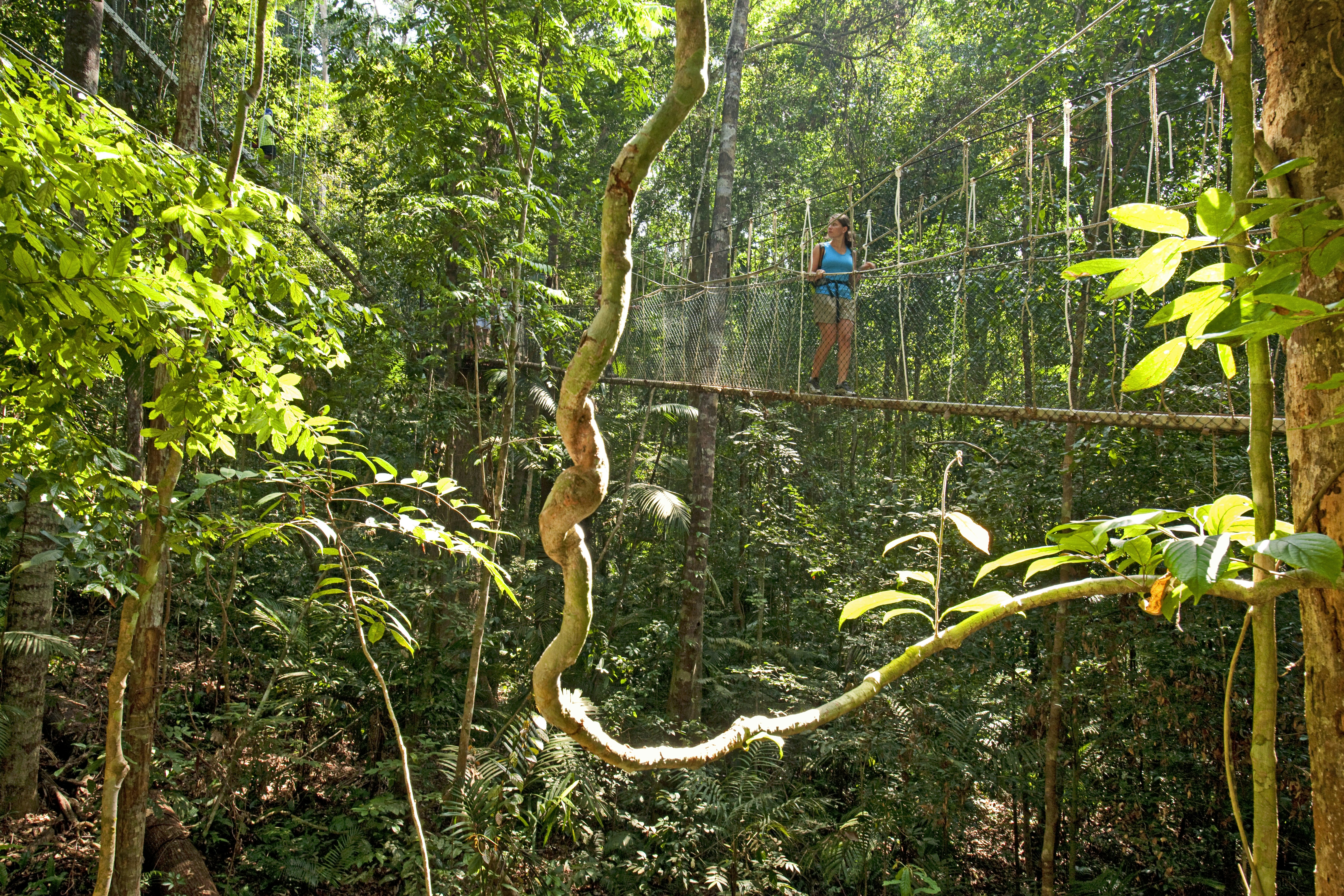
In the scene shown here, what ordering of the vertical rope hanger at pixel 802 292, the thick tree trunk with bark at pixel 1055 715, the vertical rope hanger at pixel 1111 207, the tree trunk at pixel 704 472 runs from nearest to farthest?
the vertical rope hanger at pixel 1111 207 < the thick tree trunk with bark at pixel 1055 715 < the vertical rope hanger at pixel 802 292 < the tree trunk at pixel 704 472

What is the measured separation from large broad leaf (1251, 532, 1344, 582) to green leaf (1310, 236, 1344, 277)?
18cm

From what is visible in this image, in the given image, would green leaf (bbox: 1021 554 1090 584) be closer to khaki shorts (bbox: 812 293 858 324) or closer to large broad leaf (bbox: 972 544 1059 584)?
large broad leaf (bbox: 972 544 1059 584)

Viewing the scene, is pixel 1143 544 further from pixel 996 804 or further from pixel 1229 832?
pixel 996 804

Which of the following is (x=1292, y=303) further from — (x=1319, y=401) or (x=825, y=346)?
(x=825, y=346)

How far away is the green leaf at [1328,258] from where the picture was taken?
48cm

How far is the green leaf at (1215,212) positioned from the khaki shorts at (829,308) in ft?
11.8

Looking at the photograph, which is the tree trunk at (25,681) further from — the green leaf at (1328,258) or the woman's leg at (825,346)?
the green leaf at (1328,258)

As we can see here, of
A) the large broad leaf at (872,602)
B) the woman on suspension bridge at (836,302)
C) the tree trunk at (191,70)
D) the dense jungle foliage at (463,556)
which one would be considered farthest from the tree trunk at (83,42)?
the large broad leaf at (872,602)

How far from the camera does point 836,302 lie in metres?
4.03

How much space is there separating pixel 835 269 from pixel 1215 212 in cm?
388

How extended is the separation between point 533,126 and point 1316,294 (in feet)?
12.0

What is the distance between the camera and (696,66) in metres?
0.47

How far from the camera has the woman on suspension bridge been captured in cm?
402

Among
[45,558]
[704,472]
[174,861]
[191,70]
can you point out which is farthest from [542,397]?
[45,558]
